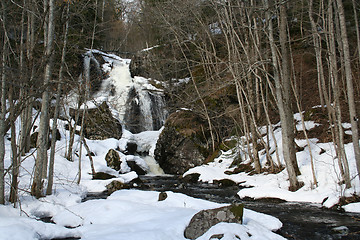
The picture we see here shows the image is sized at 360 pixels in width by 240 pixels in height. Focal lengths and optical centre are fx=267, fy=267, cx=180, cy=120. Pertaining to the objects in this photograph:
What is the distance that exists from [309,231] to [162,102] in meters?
17.9

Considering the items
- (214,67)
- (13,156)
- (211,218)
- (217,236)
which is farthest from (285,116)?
(13,156)

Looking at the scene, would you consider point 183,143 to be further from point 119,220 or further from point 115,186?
point 119,220

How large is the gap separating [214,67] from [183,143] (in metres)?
8.09

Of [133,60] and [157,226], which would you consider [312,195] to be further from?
[133,60]

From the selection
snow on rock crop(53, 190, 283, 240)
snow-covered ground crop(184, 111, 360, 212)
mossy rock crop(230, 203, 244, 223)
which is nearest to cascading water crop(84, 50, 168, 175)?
snow-covered ground crop(184, 111, 360, 212)

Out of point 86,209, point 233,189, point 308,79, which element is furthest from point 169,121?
point 86,209

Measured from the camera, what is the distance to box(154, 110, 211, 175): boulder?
17328 mm

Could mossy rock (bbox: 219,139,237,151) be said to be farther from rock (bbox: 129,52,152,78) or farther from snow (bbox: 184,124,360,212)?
rock (bbox: 129,52,152,78)

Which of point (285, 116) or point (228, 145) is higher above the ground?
point (285, 116)

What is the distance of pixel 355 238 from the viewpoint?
4.86 m

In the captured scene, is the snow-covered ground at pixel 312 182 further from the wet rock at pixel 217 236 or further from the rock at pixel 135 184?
the wet rock at pixel 217 236

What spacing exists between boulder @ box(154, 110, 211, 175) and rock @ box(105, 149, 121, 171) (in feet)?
12.5

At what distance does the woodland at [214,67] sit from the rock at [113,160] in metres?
2.32

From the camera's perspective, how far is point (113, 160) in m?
15.1
